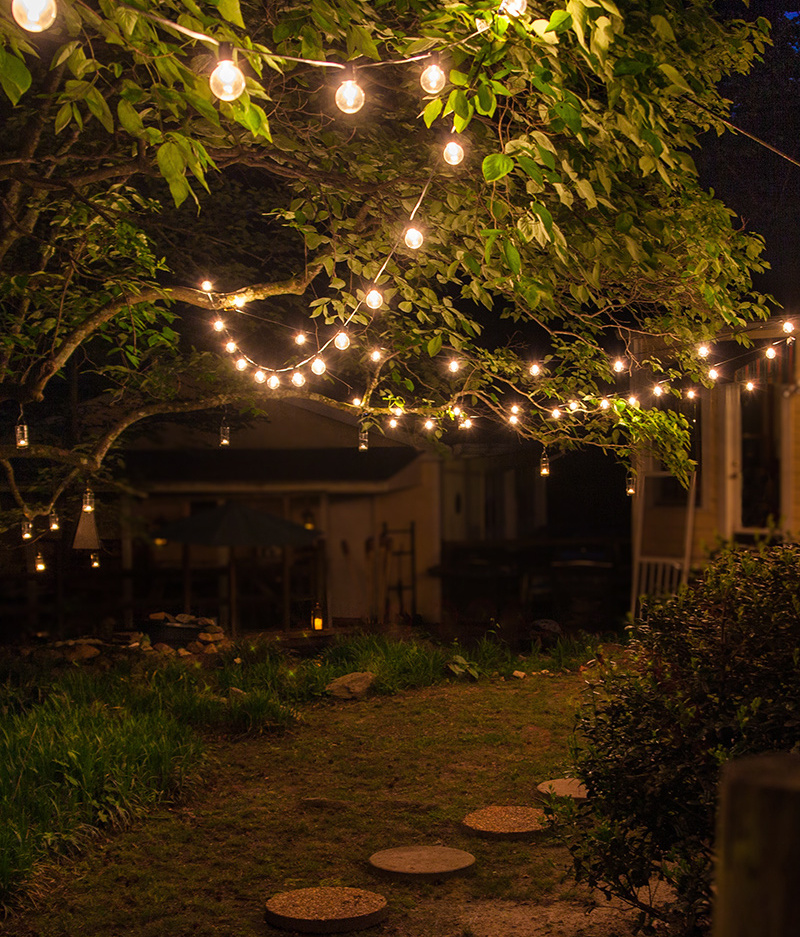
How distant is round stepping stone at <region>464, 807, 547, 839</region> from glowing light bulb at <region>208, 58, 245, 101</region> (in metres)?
3.79

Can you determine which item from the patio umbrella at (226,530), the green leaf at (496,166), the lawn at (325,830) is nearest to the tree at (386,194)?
the green leaf at (496,166)

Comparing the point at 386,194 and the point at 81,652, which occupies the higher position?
the point at 386,194

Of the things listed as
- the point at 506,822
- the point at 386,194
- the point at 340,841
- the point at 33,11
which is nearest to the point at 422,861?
the point at 340,841

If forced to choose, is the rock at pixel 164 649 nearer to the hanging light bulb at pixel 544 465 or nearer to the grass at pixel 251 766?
the grass at pixel 251 766

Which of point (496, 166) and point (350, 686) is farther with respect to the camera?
point (350, 686)

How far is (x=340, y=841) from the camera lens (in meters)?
5.12

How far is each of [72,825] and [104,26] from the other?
3738 mm

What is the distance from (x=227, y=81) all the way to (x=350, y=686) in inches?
255

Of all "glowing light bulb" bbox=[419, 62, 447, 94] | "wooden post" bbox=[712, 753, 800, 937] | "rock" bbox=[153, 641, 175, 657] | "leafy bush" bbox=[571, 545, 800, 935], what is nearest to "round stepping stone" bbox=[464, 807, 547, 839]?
"leafy bush" bbox=[571, 545, 800, 935]

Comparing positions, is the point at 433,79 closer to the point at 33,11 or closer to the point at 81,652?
Answer: the point at 33,11

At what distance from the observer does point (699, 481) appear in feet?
32.0

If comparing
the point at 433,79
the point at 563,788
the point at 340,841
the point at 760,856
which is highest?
the point at 433,79

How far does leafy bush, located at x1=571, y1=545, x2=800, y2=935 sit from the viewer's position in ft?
10.1

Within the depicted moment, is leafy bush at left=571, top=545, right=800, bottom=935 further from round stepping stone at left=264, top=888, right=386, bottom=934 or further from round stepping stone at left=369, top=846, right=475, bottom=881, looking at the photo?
round stepping stone at left=369, top=846, right=475, bottom=881
